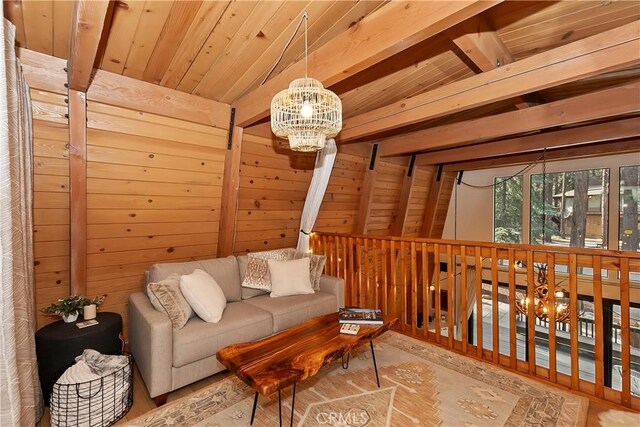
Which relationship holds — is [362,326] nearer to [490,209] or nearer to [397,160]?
[397,160]

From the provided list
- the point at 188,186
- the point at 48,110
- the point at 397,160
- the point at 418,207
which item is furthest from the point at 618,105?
the point at 48,110

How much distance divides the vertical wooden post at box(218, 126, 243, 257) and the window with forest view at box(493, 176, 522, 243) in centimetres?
479

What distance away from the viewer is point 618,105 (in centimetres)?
244

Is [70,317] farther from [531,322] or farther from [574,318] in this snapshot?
[574,318]

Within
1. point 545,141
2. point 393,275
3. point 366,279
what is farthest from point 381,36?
point 545,141

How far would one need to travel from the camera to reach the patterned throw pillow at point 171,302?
7.12 feet

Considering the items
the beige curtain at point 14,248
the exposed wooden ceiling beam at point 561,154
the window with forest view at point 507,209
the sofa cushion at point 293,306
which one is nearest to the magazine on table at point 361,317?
the sofa cushion at point 293,306

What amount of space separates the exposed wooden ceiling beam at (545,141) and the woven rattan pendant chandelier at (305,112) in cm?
316

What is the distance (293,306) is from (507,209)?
4.64m

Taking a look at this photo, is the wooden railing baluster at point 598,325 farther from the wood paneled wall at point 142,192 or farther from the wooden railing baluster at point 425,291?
the wood paneled wall at point 142,192

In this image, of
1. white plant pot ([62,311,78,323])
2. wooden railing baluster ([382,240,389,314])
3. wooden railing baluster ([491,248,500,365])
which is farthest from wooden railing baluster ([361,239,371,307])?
white plant pot ([62,311,78,323])

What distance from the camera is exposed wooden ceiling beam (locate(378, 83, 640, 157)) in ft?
8.02

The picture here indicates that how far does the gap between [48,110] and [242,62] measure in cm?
140

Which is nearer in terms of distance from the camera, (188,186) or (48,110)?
(48,110)
